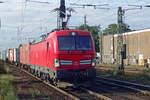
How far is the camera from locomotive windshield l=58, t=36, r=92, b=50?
1435cm

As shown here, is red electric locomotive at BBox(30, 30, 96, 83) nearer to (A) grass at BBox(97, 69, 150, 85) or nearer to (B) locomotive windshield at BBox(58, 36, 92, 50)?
(B) locomotive windshield at BBox(58, 36, 92, 50)

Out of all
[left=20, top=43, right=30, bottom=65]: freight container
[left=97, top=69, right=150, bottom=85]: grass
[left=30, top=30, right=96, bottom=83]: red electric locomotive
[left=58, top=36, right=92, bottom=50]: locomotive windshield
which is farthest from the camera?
[left=20, top=43, right=30, bottom=65]: freight container

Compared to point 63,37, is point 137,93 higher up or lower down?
lower down

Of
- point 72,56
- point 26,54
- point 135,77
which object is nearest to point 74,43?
point 72,56

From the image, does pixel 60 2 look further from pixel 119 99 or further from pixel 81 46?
pixel 119 99

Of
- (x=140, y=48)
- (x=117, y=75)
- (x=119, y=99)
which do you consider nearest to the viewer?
(x=119, y=99)

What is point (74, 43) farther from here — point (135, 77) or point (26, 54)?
point (26, 54)

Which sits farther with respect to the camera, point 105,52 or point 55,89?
point 105,52

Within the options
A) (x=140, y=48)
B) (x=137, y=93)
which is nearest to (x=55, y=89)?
(x=137, y=93)

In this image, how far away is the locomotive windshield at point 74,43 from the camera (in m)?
14.3

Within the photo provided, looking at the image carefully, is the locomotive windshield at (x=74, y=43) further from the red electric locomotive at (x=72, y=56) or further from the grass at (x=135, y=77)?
the grass at (x=135, y=77)

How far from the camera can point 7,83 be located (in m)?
12.8

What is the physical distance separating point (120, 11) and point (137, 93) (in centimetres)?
1835

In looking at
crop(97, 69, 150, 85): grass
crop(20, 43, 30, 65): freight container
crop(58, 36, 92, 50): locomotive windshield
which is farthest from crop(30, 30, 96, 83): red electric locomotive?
crop(20, 43, 30, 65): freight container
